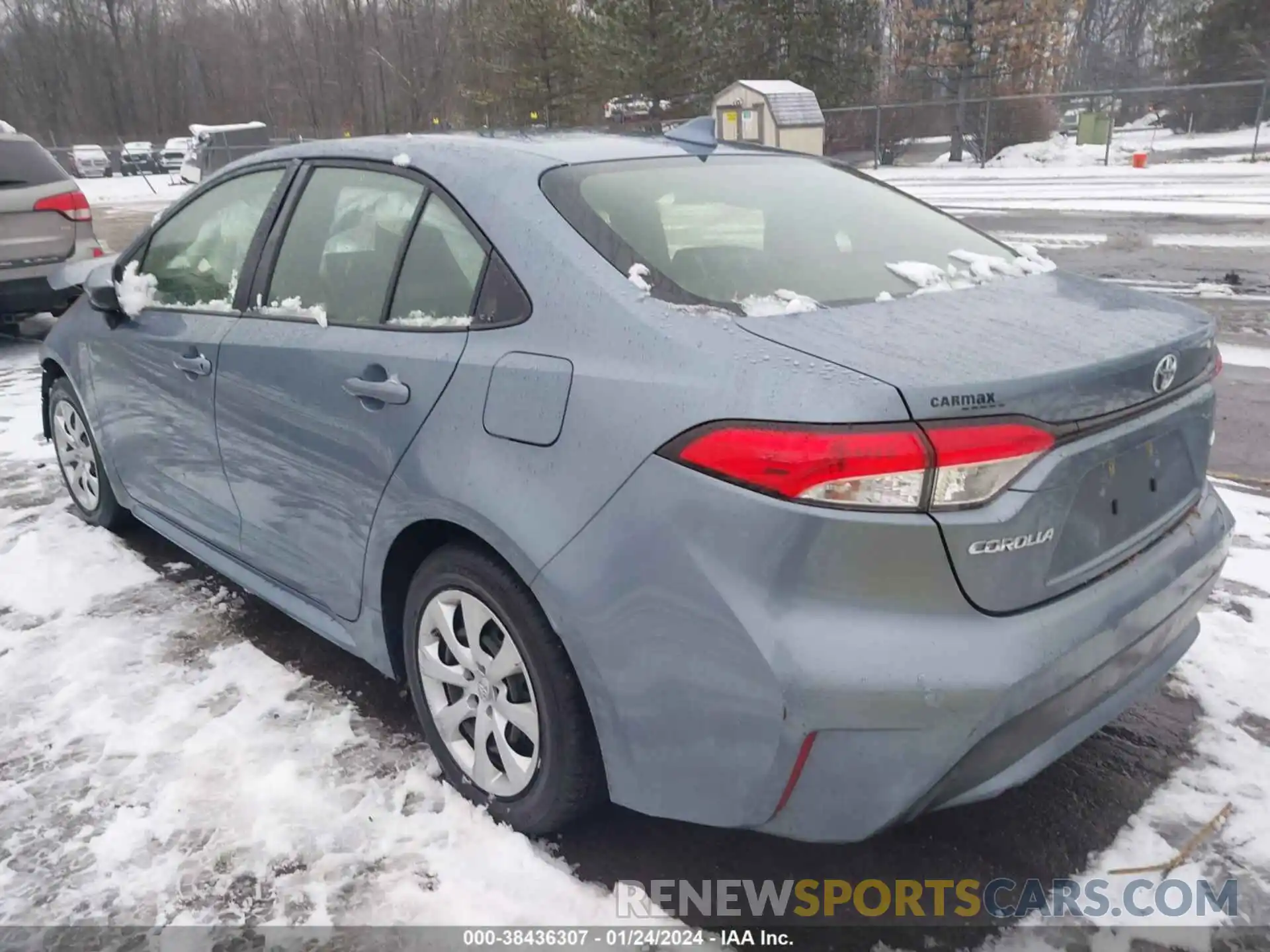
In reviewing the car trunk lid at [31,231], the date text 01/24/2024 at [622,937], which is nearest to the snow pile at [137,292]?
the date text 01/24/2024 at [622,937]

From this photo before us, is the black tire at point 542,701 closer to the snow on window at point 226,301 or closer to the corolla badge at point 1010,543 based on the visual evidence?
the corolla badge at point 1010,543

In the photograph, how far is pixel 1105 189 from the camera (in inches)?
745

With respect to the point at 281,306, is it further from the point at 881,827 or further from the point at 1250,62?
the point at 1250,62

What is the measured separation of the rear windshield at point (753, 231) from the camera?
229cm

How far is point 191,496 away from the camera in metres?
3.55

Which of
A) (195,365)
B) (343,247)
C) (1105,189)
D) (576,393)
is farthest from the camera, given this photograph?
(1105,189)

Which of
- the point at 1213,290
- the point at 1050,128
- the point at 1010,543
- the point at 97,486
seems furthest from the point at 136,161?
the point at 1010,543

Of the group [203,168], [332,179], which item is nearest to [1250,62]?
[203,168]

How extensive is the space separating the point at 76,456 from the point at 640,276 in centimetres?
349

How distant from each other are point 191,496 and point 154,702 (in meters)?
0.76

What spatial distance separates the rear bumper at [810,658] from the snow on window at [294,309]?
124 centimetres

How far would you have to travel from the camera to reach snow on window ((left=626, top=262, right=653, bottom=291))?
2.19 meters

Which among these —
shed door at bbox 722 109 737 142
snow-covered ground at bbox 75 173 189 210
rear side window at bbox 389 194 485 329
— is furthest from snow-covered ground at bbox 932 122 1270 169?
rear side window at bbox 389 194 485 329

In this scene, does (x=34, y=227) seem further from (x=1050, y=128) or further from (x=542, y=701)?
(x=1050, y=128)
